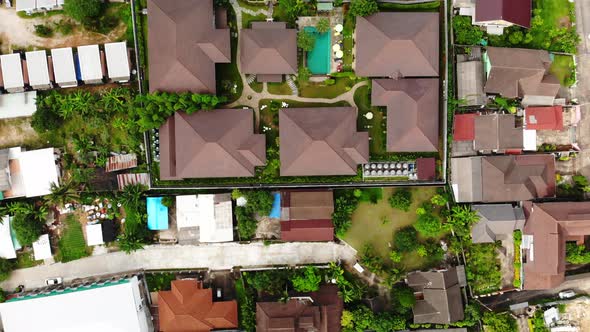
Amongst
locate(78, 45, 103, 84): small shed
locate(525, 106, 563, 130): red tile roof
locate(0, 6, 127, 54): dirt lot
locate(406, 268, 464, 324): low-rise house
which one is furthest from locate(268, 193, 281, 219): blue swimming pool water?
locate(525, 106, 563, 130): red tile roof

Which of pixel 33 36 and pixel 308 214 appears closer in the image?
pixel 308 214

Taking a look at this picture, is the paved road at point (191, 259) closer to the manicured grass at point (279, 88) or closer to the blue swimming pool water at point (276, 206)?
the blue swimming pool water at point (276, 206)

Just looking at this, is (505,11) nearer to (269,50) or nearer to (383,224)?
(269,50)

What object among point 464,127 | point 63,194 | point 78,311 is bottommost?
point 78,311

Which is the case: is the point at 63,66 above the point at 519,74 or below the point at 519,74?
above

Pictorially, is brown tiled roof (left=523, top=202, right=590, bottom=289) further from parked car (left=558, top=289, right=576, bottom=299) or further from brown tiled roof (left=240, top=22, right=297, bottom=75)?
brown tiled roof (left=240, top=22, right=297, bottom=75)

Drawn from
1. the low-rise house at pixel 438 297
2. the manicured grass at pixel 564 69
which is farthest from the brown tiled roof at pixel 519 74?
the low-rise house at pixel 438 297

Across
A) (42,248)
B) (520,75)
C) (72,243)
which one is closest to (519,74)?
(520,75)
